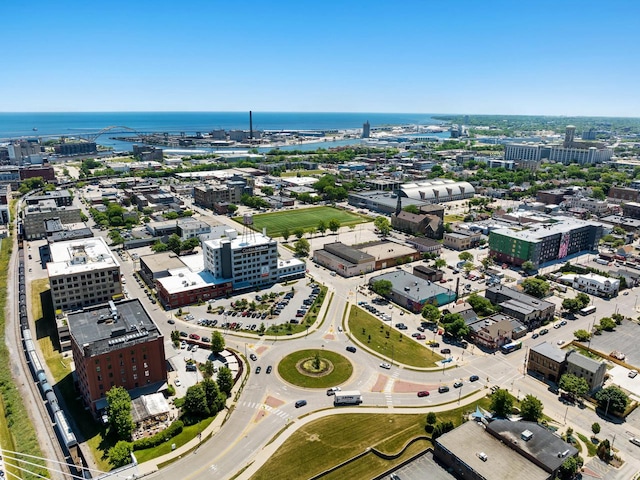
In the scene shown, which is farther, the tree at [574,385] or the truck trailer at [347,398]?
the tree at [574,385]

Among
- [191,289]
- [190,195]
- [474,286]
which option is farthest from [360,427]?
[190,195]

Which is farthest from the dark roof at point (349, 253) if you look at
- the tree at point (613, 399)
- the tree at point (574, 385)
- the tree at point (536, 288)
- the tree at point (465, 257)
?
→ the tree at point (613, 399)

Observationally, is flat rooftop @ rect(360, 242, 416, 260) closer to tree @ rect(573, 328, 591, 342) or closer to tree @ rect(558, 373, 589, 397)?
tree @ rect(573, 328, 591, 342)

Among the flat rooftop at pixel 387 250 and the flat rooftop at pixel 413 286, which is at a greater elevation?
the flat rooftop at pixel 387 250

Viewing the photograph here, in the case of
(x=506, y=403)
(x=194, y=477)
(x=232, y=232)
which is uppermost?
(x=232, y=232)

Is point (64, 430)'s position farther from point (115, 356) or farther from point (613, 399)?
point (613, 399)

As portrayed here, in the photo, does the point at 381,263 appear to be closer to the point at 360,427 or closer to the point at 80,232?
the point at 360,427

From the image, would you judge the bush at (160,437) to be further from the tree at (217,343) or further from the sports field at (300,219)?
the sports field at (300,219)
